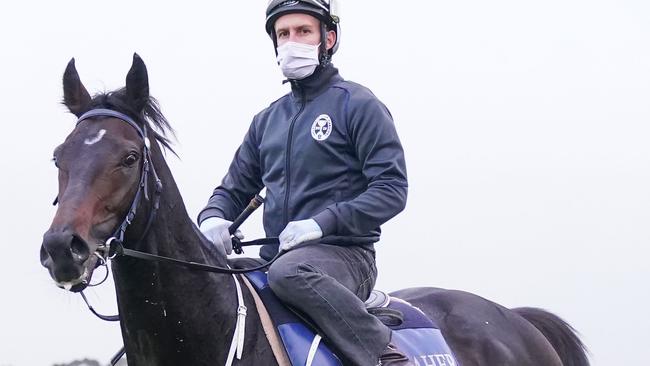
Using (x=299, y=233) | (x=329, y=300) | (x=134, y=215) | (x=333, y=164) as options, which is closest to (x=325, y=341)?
(x=329, y=300)

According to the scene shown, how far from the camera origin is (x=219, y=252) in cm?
616

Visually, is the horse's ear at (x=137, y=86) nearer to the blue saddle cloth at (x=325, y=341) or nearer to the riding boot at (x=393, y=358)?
the blue saddle cloth at (x=325, y=341)

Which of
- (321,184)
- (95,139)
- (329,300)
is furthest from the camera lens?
(321,184)

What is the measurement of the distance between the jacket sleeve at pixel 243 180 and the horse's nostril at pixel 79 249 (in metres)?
2.12

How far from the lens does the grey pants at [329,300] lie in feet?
19.1

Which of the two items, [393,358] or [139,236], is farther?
[393,358]

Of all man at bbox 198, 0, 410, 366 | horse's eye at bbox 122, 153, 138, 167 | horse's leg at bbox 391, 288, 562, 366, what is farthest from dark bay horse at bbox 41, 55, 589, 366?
horse's leg at bbox 391, 288, 562, 366

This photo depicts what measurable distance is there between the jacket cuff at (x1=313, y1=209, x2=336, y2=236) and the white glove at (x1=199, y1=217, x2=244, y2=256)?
654mm

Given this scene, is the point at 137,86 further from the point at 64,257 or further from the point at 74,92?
the point at 64,257

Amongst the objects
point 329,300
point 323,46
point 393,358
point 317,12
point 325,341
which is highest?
point 317,12

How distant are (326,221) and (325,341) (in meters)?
0.64

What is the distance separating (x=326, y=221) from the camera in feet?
19.9

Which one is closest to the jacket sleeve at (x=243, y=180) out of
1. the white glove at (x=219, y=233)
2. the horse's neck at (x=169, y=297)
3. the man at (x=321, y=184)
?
the man at (x=321, y=184)

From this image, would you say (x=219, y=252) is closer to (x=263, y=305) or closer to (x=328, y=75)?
(x=263, y=305)
